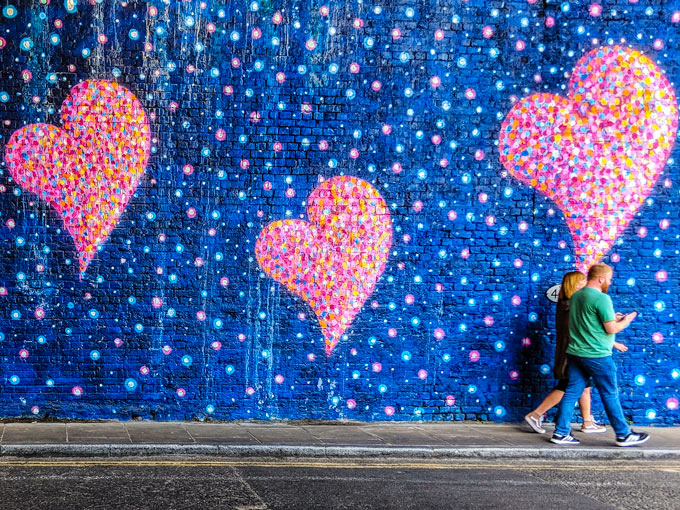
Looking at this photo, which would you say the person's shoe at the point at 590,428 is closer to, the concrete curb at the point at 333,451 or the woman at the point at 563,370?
the woman at the point at 563,370

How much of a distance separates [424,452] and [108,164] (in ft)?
15.4

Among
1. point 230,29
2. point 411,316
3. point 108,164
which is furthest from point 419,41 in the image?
point 108,164

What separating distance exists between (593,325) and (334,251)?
3004 mm

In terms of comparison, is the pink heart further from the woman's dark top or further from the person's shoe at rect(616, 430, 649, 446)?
the person's shoe at rect(616, 430, 649, 446)

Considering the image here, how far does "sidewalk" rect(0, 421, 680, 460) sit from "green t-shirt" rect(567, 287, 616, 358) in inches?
38.4

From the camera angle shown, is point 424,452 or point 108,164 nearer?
point 424,452

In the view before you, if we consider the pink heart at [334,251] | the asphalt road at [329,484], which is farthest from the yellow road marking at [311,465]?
the pink heart at [334,251]

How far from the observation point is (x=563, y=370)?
9.64 m

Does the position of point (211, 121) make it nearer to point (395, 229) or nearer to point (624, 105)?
point (395, 229)

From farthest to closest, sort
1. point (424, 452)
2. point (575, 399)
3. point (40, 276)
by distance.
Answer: point (40, 276) → point (575, 399) → point (424, 452)

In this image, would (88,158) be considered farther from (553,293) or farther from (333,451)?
(553,293)

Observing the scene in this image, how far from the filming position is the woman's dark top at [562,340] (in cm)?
965

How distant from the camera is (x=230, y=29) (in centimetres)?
993

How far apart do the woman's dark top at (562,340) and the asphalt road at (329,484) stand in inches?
59.2
